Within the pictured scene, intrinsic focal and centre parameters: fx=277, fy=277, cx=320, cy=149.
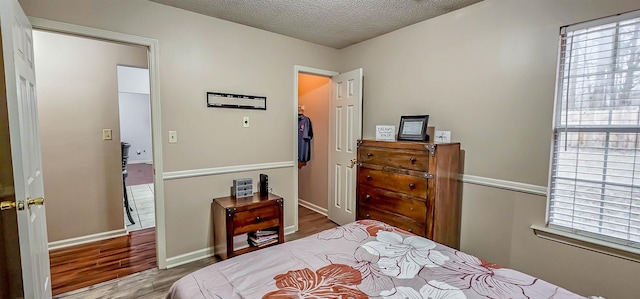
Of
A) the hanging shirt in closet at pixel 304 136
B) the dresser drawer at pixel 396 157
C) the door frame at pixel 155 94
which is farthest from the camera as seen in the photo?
the hanging shirt in closet at pixel 304 136

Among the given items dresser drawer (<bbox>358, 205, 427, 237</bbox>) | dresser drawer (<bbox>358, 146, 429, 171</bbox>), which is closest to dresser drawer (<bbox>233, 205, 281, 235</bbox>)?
dresser drawer (<bbox>358, 205, 427, 237</bbox>)

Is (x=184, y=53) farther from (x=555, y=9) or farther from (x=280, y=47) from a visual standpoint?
(x=555, y=9)

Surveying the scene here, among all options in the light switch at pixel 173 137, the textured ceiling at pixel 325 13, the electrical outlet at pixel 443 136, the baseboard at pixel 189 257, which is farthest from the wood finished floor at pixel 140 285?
the electrical outlet at pixel 443 136

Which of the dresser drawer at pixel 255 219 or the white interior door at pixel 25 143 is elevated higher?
the white interior door at pixel 25 143

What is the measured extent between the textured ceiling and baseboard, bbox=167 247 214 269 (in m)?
2.27

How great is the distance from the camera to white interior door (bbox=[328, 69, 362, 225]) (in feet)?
10.6

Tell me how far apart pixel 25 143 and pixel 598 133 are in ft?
10.7

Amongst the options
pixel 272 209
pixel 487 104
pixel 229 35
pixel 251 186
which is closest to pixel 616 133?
pixel 487 104

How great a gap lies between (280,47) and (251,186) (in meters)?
1.57

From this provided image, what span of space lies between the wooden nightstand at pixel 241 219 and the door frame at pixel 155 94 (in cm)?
47

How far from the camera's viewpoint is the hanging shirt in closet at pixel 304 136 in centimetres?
399

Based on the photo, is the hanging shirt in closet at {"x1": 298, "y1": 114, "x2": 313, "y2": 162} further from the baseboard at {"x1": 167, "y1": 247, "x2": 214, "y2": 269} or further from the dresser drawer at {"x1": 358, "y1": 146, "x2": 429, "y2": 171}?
the baseboard at {"x1": 167, "y1": 247, "x2": 214, "y2": 269}

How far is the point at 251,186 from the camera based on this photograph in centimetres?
288

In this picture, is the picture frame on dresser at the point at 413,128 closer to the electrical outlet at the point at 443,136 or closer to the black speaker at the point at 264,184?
the electrical outlet at the point at 443,136
